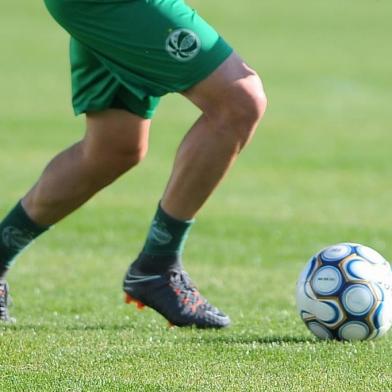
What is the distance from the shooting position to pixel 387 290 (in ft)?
18.9

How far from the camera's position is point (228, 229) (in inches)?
448

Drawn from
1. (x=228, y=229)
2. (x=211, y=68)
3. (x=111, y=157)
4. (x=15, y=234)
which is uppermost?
(x=211, y=68)

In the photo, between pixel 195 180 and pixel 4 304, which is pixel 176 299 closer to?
pixel 195 180

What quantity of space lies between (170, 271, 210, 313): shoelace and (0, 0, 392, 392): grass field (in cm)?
19

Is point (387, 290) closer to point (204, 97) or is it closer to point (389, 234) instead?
point (204, 97)

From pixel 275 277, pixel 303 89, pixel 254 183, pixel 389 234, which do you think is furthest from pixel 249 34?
pixel 275 277

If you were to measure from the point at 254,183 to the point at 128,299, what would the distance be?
26.2 ft

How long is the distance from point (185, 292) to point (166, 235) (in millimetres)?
306

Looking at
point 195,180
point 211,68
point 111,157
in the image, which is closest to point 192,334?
point 195,180

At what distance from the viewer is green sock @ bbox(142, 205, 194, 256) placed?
19.7ft

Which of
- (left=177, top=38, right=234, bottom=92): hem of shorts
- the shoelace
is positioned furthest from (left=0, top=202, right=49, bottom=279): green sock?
(left=177, top=38, right=234, bottom=92): hem of shorts

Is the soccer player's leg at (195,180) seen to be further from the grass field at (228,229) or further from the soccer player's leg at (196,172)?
the grass field at (228,229)

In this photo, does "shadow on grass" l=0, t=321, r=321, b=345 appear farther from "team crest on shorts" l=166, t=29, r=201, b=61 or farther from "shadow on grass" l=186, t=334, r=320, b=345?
"team crest on shorts" l=166, t=29, r=201, b=61

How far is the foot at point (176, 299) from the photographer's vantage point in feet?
20.0
